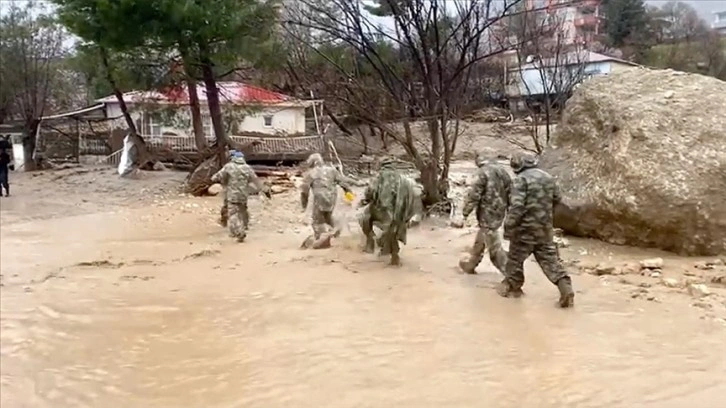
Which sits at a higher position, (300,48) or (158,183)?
(300,48)

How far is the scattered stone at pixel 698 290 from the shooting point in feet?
26.9

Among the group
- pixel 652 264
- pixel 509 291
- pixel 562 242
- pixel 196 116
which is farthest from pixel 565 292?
pixel 196 116

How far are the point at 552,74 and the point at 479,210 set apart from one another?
18565mm

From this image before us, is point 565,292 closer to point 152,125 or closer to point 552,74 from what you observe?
point 152,125

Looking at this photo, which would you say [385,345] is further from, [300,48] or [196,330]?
[300,48]

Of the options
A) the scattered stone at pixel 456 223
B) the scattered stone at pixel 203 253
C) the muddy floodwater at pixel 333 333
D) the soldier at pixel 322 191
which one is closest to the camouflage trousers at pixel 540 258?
the muddy floodwater at pixel 333 333

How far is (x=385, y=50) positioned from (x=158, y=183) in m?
8.01

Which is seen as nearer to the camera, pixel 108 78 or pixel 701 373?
pixel 701 373

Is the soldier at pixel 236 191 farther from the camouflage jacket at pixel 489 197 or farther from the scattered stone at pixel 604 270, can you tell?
the scattered stone at pixel 604 270

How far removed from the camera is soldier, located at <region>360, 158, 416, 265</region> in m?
9.81

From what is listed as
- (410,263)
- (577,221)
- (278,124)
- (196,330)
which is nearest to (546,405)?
(196,330)

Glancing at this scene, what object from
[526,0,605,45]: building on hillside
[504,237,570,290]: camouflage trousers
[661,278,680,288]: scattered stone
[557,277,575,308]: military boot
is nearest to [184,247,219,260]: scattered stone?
[504,237,570,290]: camouflage trousers

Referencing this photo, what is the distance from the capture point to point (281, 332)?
7.17m

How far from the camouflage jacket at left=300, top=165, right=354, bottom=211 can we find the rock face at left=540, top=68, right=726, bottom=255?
3250 millimetres
